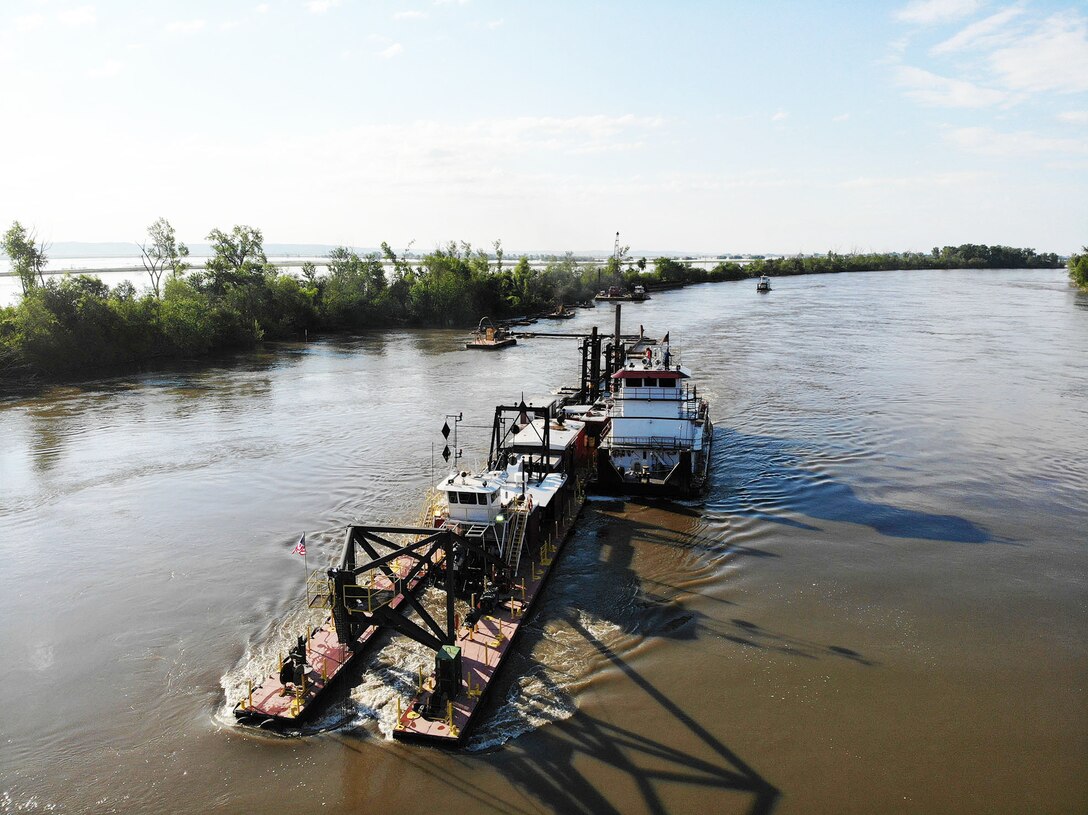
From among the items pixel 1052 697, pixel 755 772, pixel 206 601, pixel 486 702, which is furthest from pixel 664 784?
pixel 206 601

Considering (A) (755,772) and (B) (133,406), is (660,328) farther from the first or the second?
(A) (755,772)

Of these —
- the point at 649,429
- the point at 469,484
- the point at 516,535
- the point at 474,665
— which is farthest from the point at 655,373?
the point at 474,665

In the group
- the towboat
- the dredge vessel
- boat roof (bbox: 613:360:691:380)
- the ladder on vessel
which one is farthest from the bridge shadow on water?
boat roof (bbox: 613:360:691:380)

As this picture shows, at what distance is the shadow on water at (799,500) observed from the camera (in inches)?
1201

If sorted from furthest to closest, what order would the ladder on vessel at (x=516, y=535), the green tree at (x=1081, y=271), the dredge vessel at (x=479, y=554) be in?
the green tree at (x=1081, y=271), the ladder on vessel at (x=516, y=535), the dredge vessel at (x=479, y=554)

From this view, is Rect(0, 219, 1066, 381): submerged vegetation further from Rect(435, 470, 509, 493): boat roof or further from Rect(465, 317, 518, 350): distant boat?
Rect(435, 470, 509, 493): boat roof

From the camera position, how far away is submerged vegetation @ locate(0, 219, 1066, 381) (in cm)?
6525

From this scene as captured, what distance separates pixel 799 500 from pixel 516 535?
1579 centimetres

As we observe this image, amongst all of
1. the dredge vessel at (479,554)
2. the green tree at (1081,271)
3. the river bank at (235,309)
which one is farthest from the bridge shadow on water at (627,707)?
the green tree at (1081,271)

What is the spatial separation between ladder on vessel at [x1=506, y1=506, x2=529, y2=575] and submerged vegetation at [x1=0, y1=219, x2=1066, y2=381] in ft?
190

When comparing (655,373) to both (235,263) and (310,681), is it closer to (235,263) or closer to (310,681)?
(310,681)

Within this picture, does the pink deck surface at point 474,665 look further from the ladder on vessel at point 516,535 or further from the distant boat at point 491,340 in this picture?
the distant boat at point 491,340

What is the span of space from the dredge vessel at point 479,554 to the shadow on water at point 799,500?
1697mm

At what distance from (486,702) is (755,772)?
21.9 ft
